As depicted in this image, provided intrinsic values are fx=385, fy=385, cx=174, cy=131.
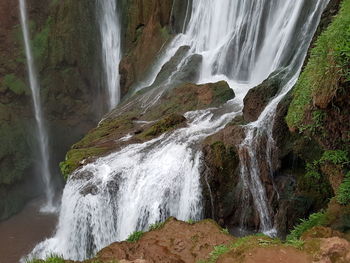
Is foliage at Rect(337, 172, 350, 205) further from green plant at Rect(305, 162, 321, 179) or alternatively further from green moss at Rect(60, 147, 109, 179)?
green moss at Rect(60, 147, 109, 179)

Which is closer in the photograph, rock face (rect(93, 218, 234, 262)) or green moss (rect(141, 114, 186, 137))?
rock face (rect(93, 218, 234, 262))

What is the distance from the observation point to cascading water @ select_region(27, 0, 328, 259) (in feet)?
28.2

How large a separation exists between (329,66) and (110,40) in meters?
17.6

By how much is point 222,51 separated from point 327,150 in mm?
9576

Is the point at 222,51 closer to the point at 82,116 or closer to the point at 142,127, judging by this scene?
the point at 142,127

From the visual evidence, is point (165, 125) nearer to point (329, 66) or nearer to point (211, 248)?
point (211, 248)

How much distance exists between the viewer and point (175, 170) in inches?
352

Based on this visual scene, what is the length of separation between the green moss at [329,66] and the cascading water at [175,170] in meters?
3.45

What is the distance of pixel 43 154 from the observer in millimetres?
20203

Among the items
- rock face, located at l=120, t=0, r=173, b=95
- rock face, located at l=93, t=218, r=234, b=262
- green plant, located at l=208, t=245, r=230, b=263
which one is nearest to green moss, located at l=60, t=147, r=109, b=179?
rock face, located at l=93, t=218, r=234, b=262

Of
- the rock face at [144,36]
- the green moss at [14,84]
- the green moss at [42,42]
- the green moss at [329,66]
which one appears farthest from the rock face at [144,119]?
the green moss at [42,42]

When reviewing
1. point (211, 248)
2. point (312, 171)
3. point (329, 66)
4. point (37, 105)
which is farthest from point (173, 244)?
point (37, 105)

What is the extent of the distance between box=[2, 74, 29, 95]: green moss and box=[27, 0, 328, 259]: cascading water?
9.97 metres

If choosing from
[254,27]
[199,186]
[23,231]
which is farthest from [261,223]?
[23,231]
